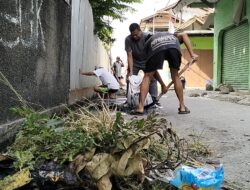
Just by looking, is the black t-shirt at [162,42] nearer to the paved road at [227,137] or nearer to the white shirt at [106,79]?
the paved road at [227,137]

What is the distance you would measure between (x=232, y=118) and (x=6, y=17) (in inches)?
177

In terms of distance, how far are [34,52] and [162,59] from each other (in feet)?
9.62

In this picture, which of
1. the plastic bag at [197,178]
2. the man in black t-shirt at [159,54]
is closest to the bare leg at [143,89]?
the man in black t-shirt at [159,54]

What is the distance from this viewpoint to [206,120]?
6672mm

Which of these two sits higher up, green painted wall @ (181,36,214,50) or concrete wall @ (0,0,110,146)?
green painted wall @ (181,36,214,50)

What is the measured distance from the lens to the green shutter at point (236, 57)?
14.2 meters

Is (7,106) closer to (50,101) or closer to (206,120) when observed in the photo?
(50,101)

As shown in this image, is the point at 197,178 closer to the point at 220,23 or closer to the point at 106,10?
the point at 106,10

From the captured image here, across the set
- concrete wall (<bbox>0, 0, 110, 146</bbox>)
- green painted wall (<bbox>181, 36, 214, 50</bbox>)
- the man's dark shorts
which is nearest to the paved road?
the man's dark shorts

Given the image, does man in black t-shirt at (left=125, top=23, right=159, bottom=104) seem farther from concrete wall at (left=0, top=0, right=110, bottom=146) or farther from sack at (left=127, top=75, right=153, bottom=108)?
concrete wall at (left=0, top=0, right=110, bottom=146)

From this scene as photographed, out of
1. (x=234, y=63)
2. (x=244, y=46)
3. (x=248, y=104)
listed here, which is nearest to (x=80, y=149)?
(x=248, y=104)

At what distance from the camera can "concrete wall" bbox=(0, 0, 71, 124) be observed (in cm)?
376

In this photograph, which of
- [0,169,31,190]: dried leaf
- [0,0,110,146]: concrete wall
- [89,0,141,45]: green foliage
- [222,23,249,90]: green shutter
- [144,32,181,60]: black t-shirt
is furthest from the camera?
[89,0,141,45]: green foliage

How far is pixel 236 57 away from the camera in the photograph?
50.9 feet
